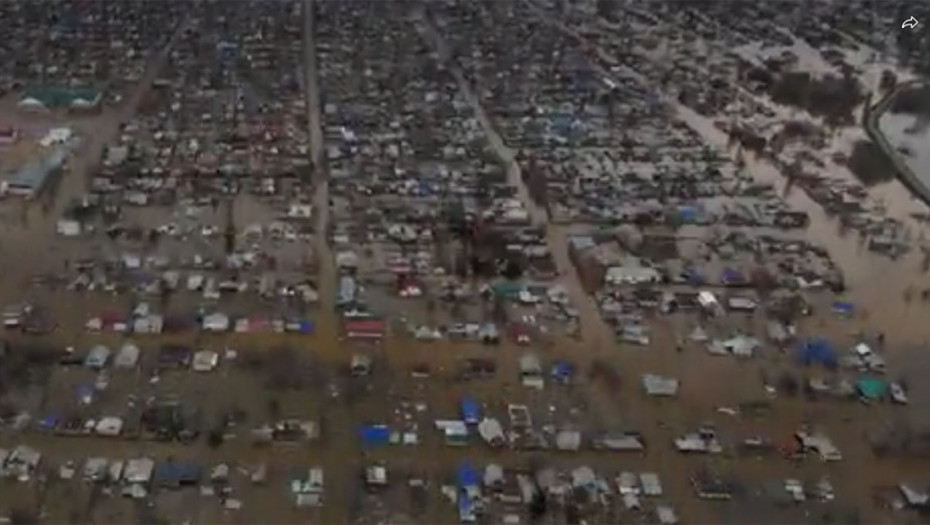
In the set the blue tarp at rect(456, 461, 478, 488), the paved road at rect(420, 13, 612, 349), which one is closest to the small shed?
the blue tarp at rect(456, 461, 478, 488)

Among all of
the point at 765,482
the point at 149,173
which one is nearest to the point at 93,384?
the point at 149,173

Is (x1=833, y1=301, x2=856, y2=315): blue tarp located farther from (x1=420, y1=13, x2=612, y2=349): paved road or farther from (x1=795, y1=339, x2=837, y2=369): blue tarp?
(x1=420, y1=13, x2=612, y2=349): paved road

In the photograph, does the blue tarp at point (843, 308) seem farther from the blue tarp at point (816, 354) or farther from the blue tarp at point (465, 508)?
the blue tarp at point (465, 508)

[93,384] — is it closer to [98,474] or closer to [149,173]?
[98,474]

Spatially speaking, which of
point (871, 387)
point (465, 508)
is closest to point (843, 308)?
point (871, 387)

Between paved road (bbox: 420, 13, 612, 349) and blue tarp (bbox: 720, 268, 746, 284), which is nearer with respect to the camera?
paved road (bbox: 420, 13, 612, 349)
